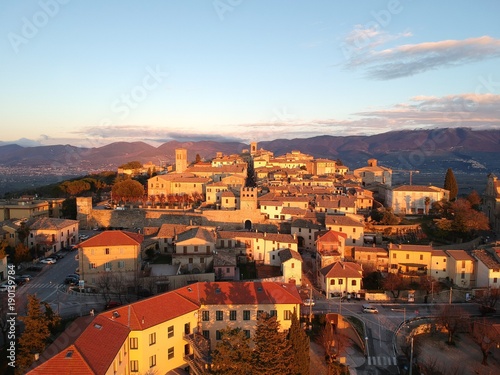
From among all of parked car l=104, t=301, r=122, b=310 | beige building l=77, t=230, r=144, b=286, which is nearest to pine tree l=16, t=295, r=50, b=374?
parked car l=104, t=301, r=122, b=310

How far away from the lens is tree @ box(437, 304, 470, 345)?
80.3 ft

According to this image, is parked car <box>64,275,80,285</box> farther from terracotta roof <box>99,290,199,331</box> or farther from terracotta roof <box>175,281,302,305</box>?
terracotta roof <box>99,290,199,331</box>

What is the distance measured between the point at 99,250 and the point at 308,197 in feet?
80.1

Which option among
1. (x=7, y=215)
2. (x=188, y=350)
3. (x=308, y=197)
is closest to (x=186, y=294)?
(x=188, y=350)

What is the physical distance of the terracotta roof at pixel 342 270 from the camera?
2819 centimetres

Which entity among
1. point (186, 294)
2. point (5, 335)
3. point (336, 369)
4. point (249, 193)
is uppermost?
point (249, 193)

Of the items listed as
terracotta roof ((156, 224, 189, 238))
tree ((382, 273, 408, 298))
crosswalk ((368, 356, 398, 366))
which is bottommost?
crosswalk ((368, 356, 398, 366))

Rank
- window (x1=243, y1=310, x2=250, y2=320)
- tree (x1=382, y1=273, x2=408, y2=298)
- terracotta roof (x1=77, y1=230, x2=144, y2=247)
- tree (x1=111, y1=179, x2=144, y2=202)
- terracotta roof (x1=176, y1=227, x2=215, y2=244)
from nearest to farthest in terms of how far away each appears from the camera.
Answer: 1. window (x1=243, y1=310, x2=250, y2=320)
2. terracotta roof (x1=77, y1=230, x2=144, y2=247)
3. tree (x1=382, y1=273, x2=408, y2=298)
4. terracotta roof (x1=176, y1=227, x2=215, y2=244)
5. tree (x1=111, y1=179, x2=144, y2=202)

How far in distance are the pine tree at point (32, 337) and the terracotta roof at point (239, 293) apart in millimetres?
6509

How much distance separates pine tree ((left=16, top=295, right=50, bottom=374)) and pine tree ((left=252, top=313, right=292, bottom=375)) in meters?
9.05

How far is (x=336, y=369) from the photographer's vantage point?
773 inches

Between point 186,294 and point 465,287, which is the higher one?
point 186,294

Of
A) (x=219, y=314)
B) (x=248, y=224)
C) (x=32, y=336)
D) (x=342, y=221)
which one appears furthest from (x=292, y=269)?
(x=32, y=336)

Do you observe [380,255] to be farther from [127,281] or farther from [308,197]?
[127,281]
